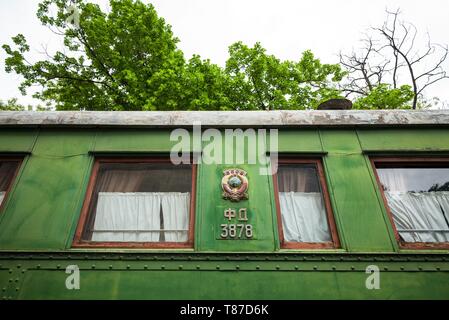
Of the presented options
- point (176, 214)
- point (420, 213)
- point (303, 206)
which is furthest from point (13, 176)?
point (420, 213)

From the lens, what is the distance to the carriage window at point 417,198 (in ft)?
12.2

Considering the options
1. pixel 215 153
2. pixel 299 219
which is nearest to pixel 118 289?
pixel 215 153

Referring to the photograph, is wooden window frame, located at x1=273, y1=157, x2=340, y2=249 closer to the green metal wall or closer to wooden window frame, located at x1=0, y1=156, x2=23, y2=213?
the green metal wall

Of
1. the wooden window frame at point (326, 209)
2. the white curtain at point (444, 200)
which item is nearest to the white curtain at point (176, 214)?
the wooden window frame at point (326, 209)

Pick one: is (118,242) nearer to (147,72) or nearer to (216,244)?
(216,244)

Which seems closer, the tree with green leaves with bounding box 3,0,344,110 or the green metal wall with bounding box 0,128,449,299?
the green metal wall with bounding box 0,128,449,299

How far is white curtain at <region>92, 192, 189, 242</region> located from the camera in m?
3.68

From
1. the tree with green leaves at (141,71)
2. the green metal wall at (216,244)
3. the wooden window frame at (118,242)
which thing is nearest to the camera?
the green metal wall at (216,244)

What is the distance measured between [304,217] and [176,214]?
1.67 m

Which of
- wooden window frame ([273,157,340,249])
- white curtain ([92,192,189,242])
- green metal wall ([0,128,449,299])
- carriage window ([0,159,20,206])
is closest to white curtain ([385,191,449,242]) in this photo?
green metal wall ([0,128,449,299])

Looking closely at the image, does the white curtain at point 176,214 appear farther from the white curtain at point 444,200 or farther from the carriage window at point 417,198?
the white curtain at point 444,200

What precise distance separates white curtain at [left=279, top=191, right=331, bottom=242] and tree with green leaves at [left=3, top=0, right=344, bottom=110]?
6.83 metres

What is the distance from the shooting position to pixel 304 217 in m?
3.84

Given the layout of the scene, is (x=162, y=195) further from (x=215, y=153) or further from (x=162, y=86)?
(x=162, y=86)
